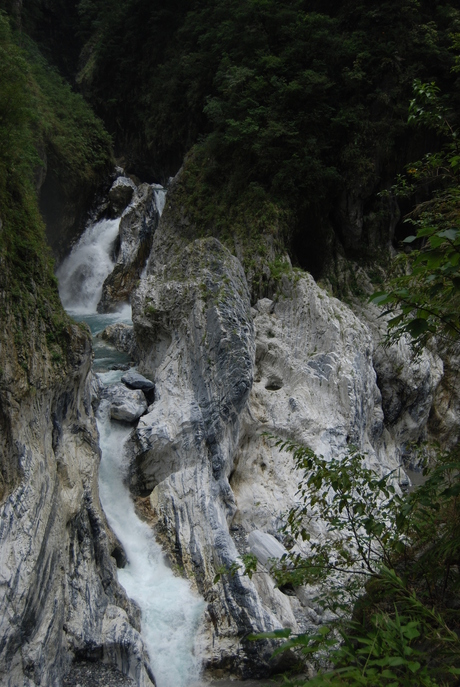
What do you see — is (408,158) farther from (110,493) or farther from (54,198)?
(110,493)

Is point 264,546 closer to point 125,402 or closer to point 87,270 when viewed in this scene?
point 125,402

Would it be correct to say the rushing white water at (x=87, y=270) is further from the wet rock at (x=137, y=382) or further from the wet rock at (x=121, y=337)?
the wet rock at (x=137, y=382)

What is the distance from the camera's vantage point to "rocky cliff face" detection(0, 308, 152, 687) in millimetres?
5859

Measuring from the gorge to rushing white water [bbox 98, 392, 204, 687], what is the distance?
34 mm

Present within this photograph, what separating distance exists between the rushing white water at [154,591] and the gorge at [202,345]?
0.11 feet

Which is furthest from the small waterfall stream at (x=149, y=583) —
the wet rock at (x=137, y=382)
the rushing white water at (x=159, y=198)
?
the rushing white water at (x=159, y=198)

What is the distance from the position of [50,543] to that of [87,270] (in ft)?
53.3

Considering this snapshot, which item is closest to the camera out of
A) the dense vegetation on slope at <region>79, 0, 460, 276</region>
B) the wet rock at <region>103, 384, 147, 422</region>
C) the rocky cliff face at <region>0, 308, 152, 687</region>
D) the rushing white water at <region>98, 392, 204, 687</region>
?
the rocky cliff face at <region>0, 308, 152, 687</region>

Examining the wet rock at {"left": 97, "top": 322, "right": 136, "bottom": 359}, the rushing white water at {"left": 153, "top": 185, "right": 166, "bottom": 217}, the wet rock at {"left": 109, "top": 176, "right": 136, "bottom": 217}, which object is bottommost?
the wet rock at {"left": 97, "top": 322, "right": 136, "bottom": 359}

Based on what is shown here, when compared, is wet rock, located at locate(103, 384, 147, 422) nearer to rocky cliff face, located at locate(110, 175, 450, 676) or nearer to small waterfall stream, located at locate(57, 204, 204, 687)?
small waterfall stream, located at locate(57, 204, 204, 687)

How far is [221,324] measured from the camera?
10.9 m

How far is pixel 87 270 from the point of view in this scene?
2134 centimetres

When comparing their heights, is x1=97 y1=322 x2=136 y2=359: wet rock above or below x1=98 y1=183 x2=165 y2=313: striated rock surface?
below

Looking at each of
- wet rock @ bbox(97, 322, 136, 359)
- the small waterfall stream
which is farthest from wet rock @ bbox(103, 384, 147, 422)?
wet rock @ bbox(97, 322, 136, 359)
